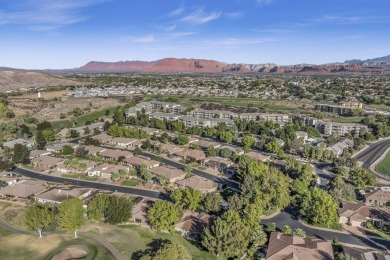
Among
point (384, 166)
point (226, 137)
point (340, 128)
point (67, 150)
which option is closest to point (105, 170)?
point (67, 150)

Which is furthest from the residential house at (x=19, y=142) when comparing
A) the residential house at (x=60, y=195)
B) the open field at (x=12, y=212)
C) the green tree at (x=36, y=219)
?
the green tree at (x=36, y=219)

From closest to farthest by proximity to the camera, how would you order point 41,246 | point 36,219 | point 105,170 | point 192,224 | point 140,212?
point 41,246
point 36,219
point 192,224
point 140,212
point 105,170

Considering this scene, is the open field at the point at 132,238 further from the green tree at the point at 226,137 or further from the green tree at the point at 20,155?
the green tree at the point at 226,137

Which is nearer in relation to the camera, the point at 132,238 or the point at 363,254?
the point at 363,254

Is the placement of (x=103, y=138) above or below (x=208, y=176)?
above

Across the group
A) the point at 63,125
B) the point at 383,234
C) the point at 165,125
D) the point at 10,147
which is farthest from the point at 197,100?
the point at 383,234

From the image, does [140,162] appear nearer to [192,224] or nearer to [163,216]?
[163,216]

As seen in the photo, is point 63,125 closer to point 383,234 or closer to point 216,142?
point 216,142
